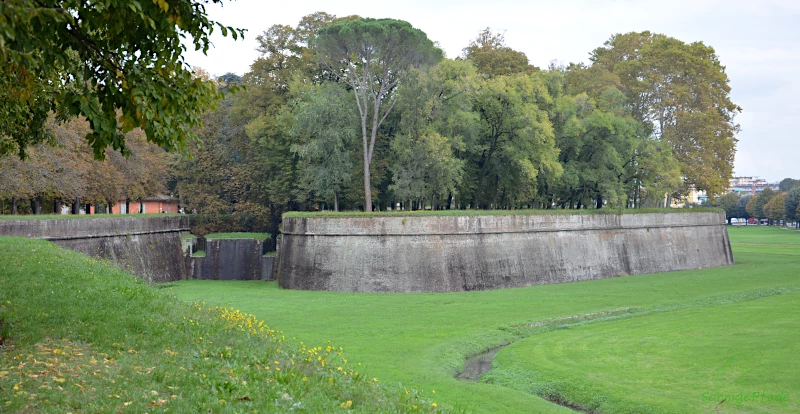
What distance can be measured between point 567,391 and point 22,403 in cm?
1182

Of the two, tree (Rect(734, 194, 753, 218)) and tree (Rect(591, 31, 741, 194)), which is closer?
tree (Rect(591, 31, 741, 194))

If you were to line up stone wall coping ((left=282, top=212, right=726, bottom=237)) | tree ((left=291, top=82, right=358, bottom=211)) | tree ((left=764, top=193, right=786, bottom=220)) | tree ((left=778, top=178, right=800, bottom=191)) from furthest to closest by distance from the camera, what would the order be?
1. tree ((left=778, top=178, right=800, bottom=191))
2. tree ((left=764, top=193, right=786, bottom=220))
3. tree ((left=291, top=82, right=358, bottom=211))
4. stone wall coping ((left=282, top=212, right=726, bottom=237))

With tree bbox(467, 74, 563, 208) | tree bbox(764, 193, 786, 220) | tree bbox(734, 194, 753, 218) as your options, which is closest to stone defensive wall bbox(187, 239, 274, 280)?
tree bbox(467, 74, 563, 208)

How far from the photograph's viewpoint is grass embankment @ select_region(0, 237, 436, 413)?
7.89 metres

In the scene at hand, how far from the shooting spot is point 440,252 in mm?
33750

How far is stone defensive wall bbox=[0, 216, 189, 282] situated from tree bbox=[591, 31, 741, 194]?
33323mm

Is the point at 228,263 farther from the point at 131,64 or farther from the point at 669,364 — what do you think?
the point at 131,64

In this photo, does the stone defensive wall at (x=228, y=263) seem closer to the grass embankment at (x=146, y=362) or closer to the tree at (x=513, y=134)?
the tree at (x=513, y=134)

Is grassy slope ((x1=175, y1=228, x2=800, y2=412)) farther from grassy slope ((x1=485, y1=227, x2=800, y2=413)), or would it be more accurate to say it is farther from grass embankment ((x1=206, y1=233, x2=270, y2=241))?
grass embankment ((x1=206, y1=233, x2=270, y2=241))

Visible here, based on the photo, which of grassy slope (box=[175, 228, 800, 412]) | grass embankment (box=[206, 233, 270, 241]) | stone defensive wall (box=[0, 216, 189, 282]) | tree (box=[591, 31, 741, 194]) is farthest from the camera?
tree (box=[591, 31, 741, 194])

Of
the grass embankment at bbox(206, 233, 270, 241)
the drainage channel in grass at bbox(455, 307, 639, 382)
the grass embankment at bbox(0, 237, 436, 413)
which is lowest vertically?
the drainage channel in grass at bbox(455, 307, 639, 382)

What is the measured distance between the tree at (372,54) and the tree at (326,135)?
91 cm

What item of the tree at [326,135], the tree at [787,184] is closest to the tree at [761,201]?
the tree at [787,184]

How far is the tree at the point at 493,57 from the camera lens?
161ft
